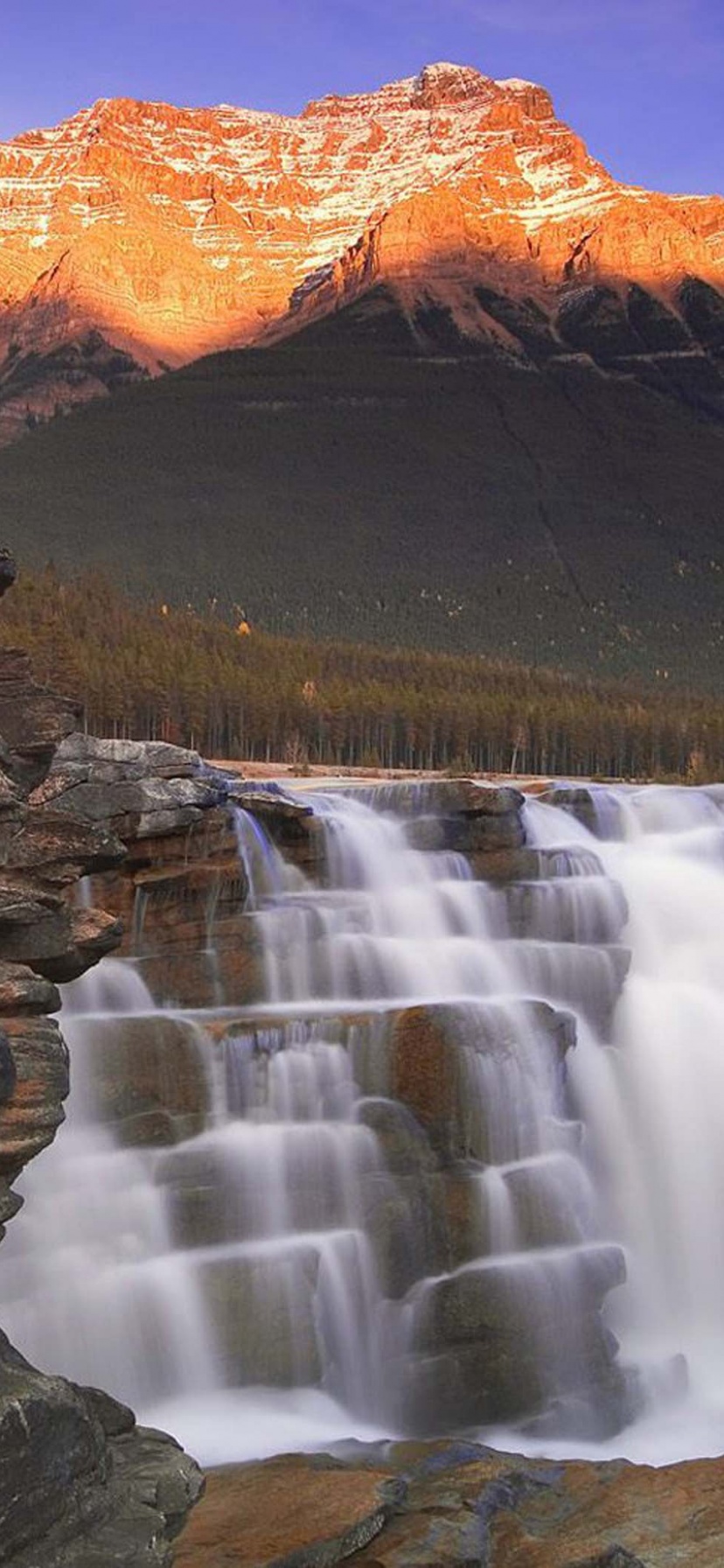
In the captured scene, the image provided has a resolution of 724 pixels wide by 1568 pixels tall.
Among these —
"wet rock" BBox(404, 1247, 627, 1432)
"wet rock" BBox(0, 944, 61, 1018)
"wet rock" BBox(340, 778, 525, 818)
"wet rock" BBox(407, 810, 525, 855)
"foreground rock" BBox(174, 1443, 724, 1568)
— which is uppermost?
"wet rock" BBox(340, 778, 525, 818)

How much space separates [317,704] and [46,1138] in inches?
3913

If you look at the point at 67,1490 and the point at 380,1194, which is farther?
the point at 380,1194

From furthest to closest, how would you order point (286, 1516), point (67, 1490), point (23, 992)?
point (286, 1516), point (23, 992), point (67, 1490)

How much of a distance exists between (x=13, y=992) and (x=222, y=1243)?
8340 millimetres

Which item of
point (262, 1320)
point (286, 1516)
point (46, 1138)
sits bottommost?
point (286, 1516)

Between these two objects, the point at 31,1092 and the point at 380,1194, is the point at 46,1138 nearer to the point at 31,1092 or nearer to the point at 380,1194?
the point at 31,1092

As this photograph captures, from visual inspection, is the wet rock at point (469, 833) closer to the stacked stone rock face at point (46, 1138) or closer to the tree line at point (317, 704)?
the stacked stone rock face at point (46, 1138)

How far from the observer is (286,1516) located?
17188 mm

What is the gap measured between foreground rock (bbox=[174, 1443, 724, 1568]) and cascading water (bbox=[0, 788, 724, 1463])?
242cm

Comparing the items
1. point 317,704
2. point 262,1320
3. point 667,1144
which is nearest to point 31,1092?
point 262,1320

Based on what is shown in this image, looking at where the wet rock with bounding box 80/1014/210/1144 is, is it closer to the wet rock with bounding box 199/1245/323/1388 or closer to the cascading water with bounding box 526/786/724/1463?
the wet rock with bounding box 199/1245/323/1388

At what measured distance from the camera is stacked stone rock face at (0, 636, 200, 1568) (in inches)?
517

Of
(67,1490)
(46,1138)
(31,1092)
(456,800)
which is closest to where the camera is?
(67,1490)

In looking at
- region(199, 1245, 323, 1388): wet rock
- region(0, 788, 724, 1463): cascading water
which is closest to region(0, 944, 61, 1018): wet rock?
region(0, 788, 724, 1463): cascading water
